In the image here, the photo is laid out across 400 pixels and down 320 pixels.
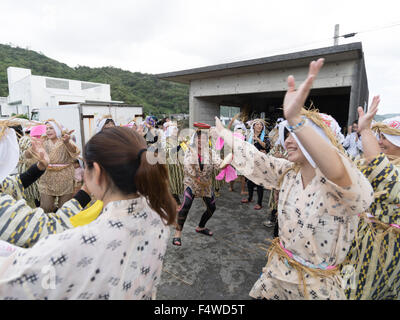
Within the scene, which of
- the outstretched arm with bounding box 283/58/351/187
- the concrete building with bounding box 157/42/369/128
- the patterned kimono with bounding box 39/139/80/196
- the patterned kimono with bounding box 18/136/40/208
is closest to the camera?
the outstretched arm with bounding box 283/58/351/187

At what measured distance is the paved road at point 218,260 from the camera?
2.69m

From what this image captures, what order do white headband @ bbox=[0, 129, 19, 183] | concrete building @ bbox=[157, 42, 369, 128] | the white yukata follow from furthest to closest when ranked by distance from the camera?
concrete building @ bbox=[157, 42, 369, 128], white headband @ bbox=[0, 129, 19, 183], the white yukata

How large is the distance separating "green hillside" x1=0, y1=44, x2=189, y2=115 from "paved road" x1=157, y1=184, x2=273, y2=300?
3684 centimetres

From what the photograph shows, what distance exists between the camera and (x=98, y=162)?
111cm

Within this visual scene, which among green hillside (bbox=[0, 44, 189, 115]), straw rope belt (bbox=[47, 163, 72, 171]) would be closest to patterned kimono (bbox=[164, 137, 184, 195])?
straw rope belt (bbox=[47, 163, 72, 171])

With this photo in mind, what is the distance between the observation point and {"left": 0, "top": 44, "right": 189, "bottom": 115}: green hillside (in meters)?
42.1

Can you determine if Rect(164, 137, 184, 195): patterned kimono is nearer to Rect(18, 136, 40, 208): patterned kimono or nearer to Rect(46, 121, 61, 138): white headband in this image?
Rect(46, 121, 61, 138): white headband

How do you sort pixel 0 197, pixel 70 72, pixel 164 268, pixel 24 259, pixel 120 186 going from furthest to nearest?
pixel 70 72 < pixel 164 268 < pixel 0 197 < pixel 120 186 < pixel 24 259

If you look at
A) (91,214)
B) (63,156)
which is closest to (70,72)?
(63,156)

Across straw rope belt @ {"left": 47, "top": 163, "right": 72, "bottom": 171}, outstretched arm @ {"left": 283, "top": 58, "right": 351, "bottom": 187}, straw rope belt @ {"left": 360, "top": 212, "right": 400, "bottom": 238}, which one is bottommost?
straw rope belt @ {"left": 47, "top": 163, "right": 72, "bottom": 171}

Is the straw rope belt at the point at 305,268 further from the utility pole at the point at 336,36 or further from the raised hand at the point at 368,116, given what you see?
the utility pole at the point at 336,36

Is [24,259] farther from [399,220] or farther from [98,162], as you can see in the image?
[399,220]

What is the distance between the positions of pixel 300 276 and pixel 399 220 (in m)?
0.89

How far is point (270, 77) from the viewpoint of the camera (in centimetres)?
782
